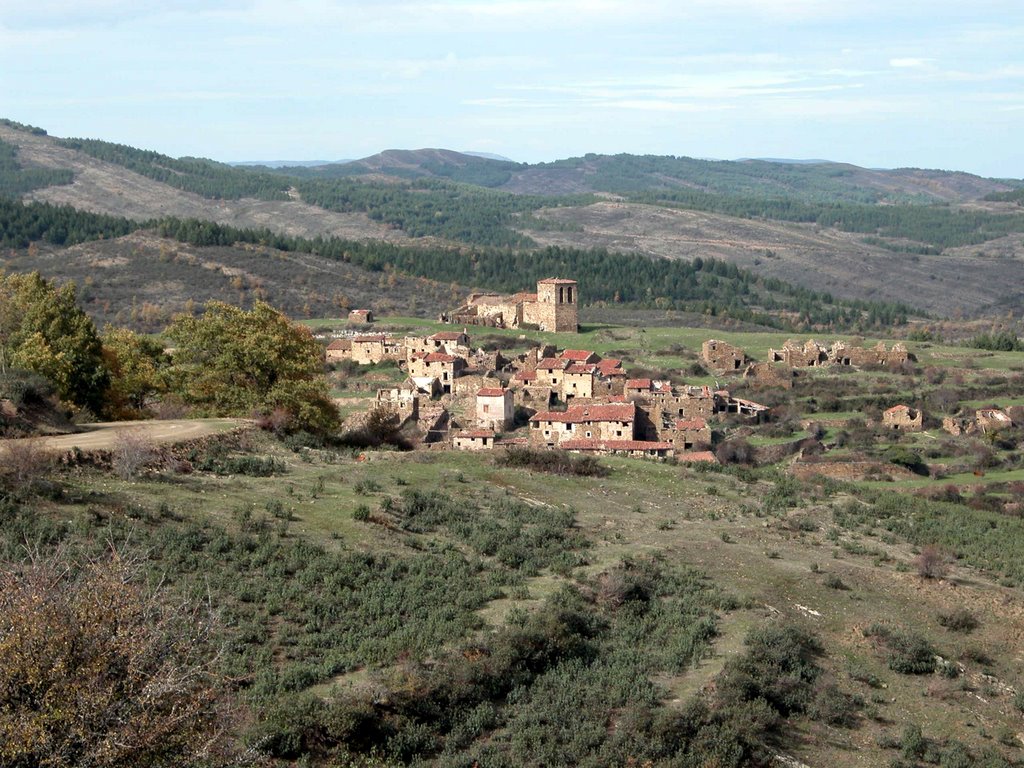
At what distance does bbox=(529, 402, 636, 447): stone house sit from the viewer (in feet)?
147

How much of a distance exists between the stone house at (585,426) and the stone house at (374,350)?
63.9 ft

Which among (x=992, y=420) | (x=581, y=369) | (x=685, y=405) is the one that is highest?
(x=581, y=369)

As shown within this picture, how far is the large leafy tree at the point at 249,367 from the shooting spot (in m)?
34.0

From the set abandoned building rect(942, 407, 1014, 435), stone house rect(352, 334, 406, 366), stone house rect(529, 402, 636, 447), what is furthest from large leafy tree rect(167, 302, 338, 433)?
abandoned building rect(942, 407, 1014, 435)

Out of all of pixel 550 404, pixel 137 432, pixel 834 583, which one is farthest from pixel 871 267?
pixel 137 432

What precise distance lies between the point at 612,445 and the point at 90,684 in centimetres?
3328

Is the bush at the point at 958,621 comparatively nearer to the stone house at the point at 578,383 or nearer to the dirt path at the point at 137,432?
the dirt path at the point at 137,432

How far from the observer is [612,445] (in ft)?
142

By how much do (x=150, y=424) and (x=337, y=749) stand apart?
1637cm

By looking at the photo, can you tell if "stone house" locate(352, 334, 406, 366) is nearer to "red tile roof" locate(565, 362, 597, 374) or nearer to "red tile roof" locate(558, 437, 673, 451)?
"red tile roof" locate(565, 362, 597, 374)

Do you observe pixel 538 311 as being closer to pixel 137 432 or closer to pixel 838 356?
pixel 838 356

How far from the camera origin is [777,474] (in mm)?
39812

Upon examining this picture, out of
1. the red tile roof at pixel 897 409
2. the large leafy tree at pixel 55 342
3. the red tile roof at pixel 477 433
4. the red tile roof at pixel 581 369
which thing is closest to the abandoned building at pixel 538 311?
the red tile roof at pixel 581 369

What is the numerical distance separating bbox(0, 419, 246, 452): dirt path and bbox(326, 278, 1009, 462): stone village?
11493mm
